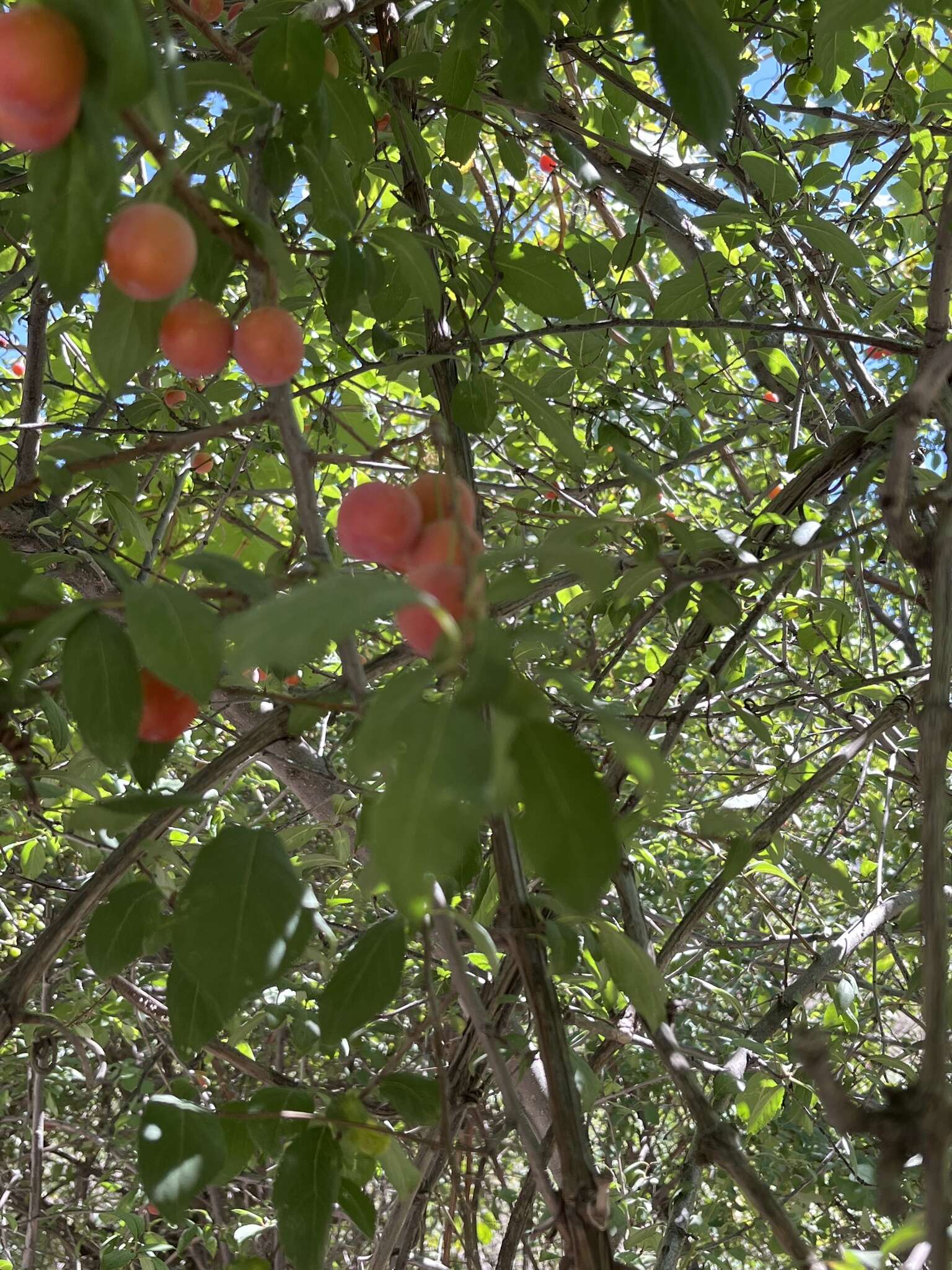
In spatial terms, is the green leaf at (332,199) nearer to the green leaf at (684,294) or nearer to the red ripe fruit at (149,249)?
the red ripe fruit at (149,249)

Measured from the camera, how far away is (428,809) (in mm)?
422

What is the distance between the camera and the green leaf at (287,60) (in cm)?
73

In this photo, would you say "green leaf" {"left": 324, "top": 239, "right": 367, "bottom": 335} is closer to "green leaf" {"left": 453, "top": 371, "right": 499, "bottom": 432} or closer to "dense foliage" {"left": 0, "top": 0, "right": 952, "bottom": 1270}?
"dense foliage" {"left": 0, "top": 0, "right": 952, "bottom": 1270}

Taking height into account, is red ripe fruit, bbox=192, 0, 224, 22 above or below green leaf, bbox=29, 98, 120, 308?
above

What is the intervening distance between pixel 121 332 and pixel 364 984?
0.48 m

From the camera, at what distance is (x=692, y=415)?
217 cm

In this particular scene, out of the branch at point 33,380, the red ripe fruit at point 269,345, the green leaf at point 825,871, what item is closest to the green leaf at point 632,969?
the green leaf at point 825,871

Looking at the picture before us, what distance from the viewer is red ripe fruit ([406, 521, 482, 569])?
0.59 m

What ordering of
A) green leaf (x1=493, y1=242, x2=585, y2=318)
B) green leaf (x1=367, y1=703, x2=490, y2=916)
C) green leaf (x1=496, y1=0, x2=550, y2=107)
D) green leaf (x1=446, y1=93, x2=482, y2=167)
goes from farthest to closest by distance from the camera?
green leaf (x1=446, y1=93, x2=482, y2=167) → green leaf (x1=493, y1=242, x2=585, y2=318) → green leaf (x1=496, y1=0, x2=550, y2=107) → green leaf (x1=367, y1=703, x2=490, y2=916)

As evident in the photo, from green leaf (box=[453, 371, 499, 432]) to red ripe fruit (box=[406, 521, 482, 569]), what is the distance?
15.6 inches

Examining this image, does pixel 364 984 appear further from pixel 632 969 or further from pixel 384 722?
pixel 384 722

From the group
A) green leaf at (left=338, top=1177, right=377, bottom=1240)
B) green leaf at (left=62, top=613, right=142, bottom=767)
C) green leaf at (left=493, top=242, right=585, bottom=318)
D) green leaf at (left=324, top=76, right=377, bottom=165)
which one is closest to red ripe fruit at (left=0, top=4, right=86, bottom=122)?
green leaf at (left=62, top=613, right=142, bottom=767)

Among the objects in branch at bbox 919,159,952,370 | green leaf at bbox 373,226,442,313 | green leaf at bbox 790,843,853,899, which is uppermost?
branch at bbox 919,159,952,370

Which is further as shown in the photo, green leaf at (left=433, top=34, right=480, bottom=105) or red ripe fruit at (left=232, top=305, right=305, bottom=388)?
green leaf at (left=433, top=34, right=480, bottom=105)
